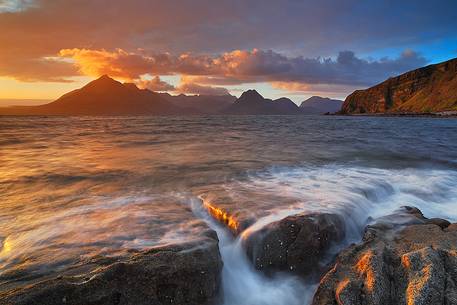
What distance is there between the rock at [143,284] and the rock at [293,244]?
1051mm

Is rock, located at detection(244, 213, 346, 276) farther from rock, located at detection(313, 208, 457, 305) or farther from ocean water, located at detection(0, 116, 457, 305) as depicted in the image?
rock, located at detection(313, 208, 457, 305)

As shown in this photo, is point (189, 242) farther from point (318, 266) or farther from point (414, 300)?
point (414, 300)

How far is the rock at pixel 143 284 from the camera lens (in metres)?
4.39

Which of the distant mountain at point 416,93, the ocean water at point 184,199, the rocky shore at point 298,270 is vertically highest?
the distant mountain at point 416,93

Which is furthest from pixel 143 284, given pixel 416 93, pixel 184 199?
pixel 416 93

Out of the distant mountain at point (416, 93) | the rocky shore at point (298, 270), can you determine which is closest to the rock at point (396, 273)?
the rocky shore at point (298, 270)

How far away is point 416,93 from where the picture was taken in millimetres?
169875

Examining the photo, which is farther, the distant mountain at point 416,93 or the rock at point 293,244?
the distant mountain at point 416,93

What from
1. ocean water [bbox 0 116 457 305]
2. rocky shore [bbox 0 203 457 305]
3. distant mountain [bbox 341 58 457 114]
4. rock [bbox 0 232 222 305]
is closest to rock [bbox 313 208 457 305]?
rocky shore [bbox 0 203 457 305]

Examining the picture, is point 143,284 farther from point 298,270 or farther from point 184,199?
point 184,199

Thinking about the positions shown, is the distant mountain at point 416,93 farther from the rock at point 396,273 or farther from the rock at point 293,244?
the rock at point 396,273

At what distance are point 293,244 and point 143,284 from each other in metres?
2.79

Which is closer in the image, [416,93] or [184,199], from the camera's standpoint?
[184,199]

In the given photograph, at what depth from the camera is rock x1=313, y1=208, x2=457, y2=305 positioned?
14.4 feet
